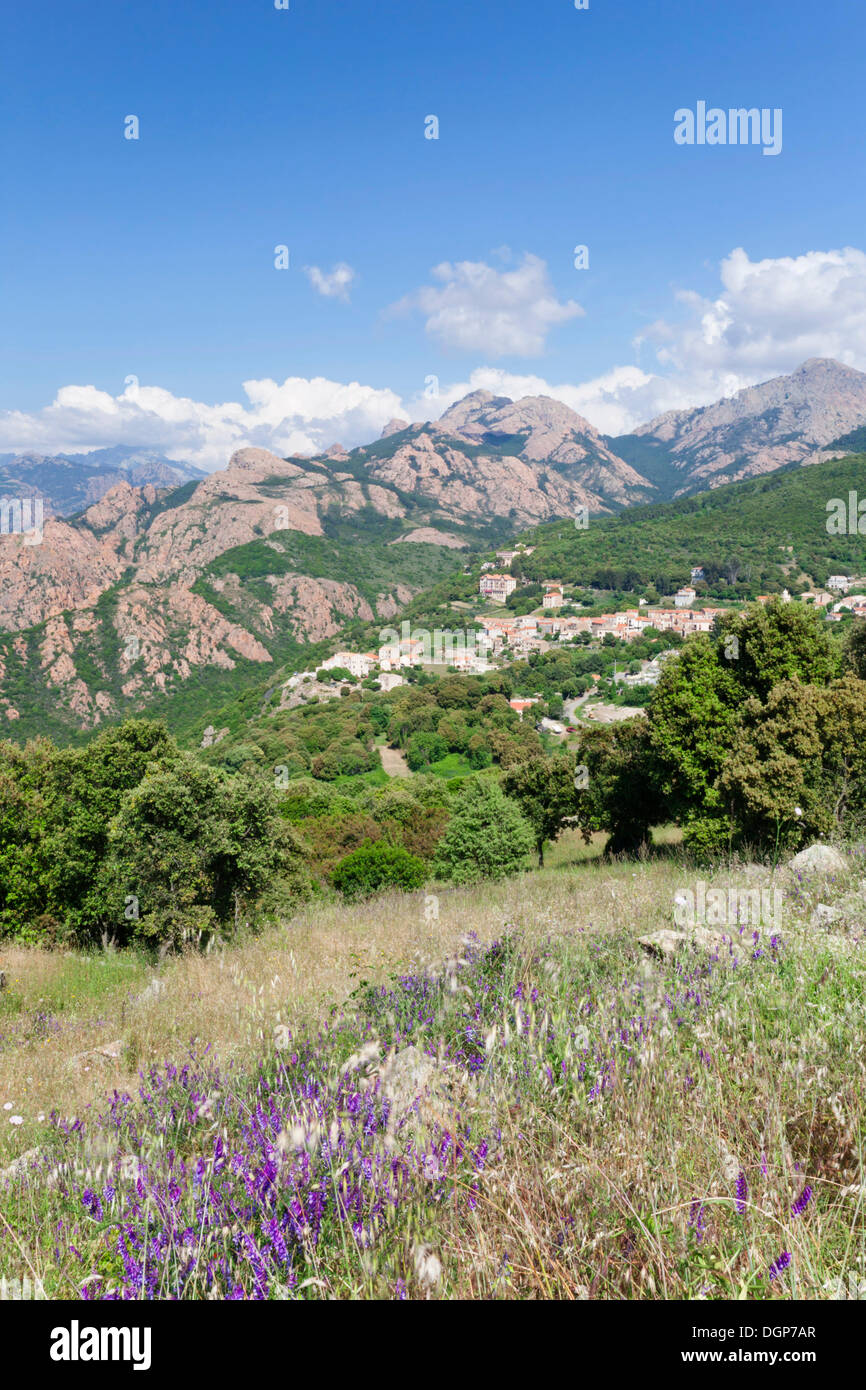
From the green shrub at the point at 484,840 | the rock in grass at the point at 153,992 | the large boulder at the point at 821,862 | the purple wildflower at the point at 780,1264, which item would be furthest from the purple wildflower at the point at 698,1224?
the green shrub at the point at 484,840

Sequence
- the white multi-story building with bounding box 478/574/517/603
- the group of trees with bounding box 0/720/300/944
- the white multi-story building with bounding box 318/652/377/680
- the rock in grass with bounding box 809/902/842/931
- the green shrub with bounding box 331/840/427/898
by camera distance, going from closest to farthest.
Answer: the rock in grass with bounding box 809/902/842/931
the group of trees with bounding box 0/720/300/944
the green shrub with bounding box 331/840/427/898
the white multi-story building with bounding box 318/652/377/680
the white multi-story building with bounding box 478/574/517/603

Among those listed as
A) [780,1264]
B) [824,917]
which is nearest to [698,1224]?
[780,1264]

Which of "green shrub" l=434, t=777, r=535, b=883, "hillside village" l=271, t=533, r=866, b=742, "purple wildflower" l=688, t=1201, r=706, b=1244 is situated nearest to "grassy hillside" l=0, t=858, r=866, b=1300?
"purple wildflower" l=688, t=1201, r=706, b=1244

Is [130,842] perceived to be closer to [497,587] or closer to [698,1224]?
[698,1224]

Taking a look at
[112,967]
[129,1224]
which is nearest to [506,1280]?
[129,1224]

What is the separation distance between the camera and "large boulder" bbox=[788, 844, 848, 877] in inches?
255

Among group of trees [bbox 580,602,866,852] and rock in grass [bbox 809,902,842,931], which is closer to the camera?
rock in grass [bbox 809,902,842,931]

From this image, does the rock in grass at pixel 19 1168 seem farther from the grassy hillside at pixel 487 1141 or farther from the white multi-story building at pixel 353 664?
the white multi-story building at pixel 353 664

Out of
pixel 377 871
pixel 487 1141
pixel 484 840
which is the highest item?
pixel 487 1141

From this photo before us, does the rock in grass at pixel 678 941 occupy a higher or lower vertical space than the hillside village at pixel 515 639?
lower

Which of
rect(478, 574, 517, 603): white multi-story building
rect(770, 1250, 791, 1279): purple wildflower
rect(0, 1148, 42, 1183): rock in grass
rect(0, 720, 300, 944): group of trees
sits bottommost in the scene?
rect(0, 720, 300, 944): group of trees

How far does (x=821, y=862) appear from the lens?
7.08m

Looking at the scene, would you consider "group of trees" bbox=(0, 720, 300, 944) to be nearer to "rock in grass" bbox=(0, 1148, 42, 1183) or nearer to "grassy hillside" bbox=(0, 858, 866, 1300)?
"grassy hillside" bbox=(0, 858, 866, 1300)

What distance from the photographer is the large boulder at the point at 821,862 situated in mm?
6469
